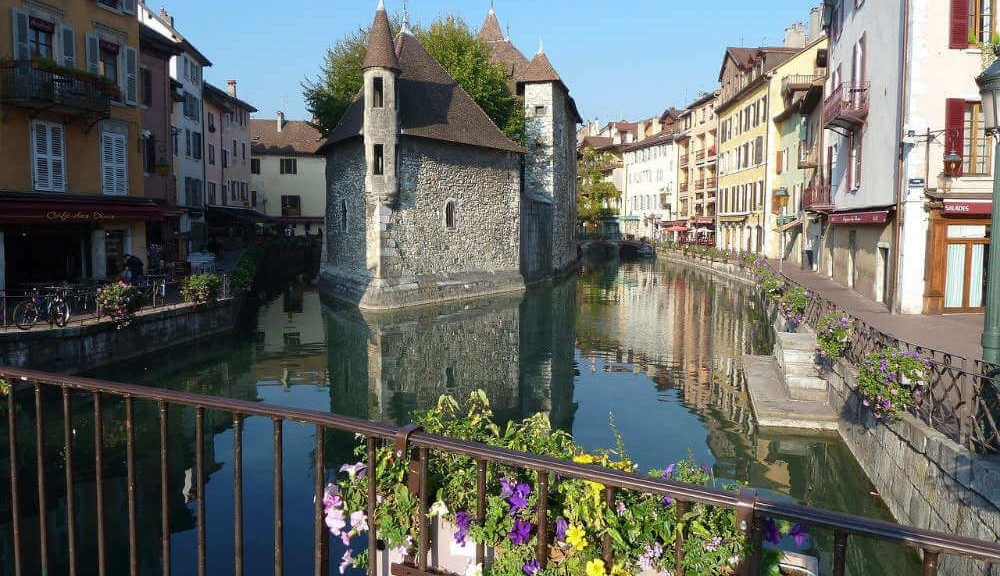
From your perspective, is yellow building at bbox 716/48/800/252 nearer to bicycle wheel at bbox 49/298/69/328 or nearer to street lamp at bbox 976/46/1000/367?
bicycle wheel at bbox 49/298/69/328

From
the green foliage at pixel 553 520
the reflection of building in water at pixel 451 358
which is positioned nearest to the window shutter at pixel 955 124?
the reflection of building in water at pixel 451 358

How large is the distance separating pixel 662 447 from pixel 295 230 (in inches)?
2290

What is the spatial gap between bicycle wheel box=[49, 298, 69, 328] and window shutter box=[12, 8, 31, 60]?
700cm

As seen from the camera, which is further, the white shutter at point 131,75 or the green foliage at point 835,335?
the white shutter at point 131,75

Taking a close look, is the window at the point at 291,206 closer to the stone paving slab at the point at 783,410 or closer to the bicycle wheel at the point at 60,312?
the bicycle wheel at the point at 60,312

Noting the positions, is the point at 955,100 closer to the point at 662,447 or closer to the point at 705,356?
the point at 705,356

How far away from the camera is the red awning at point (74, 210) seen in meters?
18.0

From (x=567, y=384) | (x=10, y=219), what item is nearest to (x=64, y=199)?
(x=10, y=219)

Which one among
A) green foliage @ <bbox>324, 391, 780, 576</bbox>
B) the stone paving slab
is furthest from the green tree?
green foliage @ <bbox>324, 391, 780, 576</bbox>

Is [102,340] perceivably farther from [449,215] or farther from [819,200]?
[819,200]

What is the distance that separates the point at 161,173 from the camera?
2686 centimetres

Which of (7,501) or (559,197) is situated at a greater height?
(559,197)

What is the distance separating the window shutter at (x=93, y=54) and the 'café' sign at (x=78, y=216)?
12.7ft

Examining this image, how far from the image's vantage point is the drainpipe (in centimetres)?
1828
